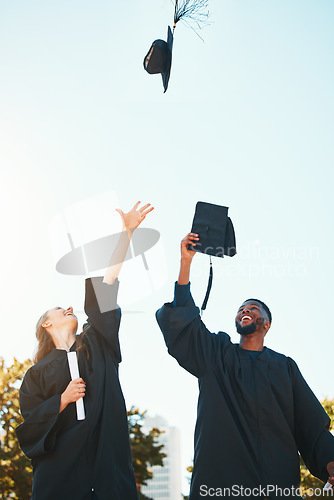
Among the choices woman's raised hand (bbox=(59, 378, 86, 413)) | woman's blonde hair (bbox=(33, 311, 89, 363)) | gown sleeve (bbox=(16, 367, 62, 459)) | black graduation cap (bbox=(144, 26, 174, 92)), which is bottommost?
gown sleeve (bbox=(16, 367, 62, 459))

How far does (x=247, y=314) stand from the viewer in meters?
4.37

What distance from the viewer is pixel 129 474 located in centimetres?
382

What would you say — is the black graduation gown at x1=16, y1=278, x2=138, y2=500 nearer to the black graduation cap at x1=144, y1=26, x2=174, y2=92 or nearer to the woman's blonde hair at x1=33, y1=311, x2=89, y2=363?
the woman's blonde hair at x1=33, y1=311, x2=89, y2=363

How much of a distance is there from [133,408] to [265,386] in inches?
328

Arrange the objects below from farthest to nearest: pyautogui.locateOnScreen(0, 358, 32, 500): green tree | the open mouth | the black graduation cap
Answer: pyautogui.locateOnScreen(0, 358, 32, 500): green tree < the black graduation cap < the open mouth

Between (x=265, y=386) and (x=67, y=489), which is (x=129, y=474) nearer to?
(x=67, y=489)

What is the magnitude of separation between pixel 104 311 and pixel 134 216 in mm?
790

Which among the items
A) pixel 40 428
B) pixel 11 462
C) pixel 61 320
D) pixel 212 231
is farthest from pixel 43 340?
pixel 11 462

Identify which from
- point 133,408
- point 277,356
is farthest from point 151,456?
point 277,356

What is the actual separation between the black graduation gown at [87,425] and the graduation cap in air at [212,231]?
779 millimetres

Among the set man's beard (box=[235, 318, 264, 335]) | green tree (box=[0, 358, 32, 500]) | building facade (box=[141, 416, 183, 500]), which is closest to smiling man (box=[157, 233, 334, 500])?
man's beard (box=[235, 318, 264, 335])

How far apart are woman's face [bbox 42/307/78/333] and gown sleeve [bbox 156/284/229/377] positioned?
33.6 inches

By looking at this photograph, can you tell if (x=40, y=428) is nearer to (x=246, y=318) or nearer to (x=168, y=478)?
(x=246, y=318)

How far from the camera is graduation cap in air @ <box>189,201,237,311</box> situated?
14.2 feet
